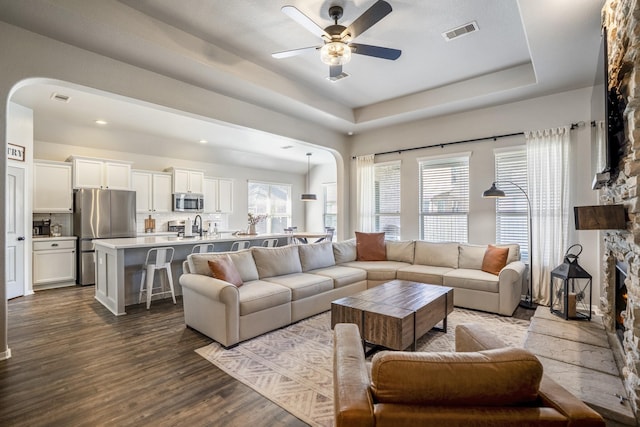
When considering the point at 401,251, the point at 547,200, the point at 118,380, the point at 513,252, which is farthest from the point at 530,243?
the point at 118,380

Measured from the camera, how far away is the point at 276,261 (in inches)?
165

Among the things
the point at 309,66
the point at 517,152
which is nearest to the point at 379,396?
the point at 309,66

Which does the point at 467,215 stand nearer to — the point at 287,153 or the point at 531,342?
the point at 531,342

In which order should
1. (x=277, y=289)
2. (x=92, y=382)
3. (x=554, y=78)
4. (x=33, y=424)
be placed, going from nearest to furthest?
(x=33, y=424), (x=92, y=382), (x=277, y=289), (x=554, y=78)

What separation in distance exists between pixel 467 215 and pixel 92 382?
5.40 m

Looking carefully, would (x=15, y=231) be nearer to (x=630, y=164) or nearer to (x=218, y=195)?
(x=218, y=195)

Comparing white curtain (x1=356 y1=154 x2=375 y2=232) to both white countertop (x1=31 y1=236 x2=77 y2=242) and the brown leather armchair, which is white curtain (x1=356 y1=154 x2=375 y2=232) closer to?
the brown leather armchair

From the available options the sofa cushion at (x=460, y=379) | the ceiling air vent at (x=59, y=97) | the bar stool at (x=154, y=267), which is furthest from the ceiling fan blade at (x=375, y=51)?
the ceiling air vent at (x=59, y=97)

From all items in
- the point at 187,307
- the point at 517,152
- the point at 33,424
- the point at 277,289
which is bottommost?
the point at 33,424

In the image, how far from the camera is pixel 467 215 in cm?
534

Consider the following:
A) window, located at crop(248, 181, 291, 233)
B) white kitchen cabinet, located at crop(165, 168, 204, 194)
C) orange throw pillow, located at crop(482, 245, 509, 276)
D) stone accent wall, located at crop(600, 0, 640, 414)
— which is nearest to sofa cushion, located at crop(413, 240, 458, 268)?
orange throw pillow, located at crop(482, 245, 509, 276)

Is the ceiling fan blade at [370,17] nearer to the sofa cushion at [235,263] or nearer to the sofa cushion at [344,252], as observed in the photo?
the sofa cushion at [235,263]

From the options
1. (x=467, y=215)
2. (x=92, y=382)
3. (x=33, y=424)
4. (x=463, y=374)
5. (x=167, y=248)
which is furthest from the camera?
(x=467, y=215)

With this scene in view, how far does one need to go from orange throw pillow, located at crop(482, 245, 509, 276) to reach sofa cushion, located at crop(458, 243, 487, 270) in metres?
0.12
